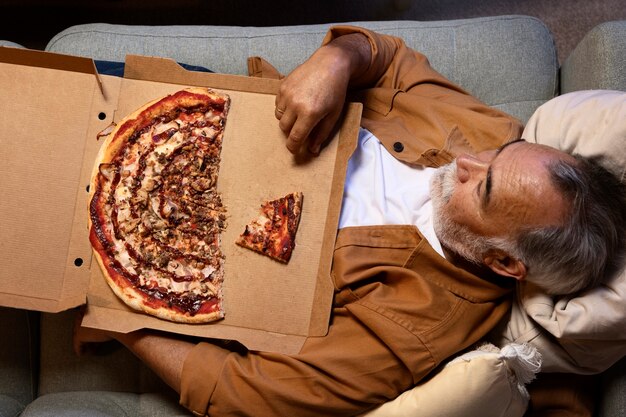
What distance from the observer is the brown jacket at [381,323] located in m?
1.33

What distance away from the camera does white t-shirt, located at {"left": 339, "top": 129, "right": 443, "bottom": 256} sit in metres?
1.50

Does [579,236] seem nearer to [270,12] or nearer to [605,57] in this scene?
[605,57]

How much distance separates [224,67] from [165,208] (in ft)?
1.61

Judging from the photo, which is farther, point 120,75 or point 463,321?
point 120,75

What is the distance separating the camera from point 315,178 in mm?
1464

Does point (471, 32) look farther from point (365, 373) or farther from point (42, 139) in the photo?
point (42, 139)

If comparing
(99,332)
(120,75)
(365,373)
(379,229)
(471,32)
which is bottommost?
(99,332)

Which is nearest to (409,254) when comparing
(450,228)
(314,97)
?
(450,228)

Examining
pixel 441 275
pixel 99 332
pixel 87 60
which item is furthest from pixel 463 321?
pixel 87 60

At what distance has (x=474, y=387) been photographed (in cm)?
130

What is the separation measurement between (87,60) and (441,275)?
936 millimetres

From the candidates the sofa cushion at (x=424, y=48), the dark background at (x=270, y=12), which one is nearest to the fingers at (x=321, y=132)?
the sofa cushion at (x=424, y=48)

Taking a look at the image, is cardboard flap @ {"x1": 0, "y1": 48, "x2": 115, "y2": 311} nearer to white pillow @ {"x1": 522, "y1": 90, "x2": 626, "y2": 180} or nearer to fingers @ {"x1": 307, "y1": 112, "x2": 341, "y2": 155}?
fingers @ {"x1": 307, "y1": 112, "x2": 341, "y2": 155}

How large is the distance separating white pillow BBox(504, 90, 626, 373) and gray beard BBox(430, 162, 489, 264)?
6.0 inches
